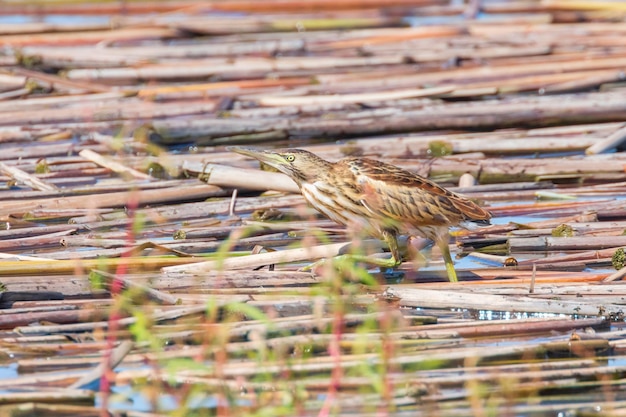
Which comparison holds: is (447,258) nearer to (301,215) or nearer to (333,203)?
(333,203)

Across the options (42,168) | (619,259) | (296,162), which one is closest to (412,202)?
(296,162)

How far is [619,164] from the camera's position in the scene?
8039 millimetres

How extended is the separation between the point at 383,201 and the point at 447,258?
46cm

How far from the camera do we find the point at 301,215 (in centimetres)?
712

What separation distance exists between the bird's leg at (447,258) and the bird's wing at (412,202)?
11 cm

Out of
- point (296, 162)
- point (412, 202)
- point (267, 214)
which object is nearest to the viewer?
point (412, 202)

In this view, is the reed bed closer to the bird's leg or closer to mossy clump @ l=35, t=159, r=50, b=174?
mossy clump @ l=35, t=159, r=50, b=174

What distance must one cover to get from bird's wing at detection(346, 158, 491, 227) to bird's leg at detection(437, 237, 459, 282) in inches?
4.1

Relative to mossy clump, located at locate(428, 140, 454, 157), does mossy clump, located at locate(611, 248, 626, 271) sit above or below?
below

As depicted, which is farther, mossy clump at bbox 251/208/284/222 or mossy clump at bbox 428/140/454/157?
mossy clump at bbox 428/140/454/157

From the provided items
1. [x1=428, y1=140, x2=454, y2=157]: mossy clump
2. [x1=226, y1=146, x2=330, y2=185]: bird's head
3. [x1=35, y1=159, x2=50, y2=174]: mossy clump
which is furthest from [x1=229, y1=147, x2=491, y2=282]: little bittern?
[x1=35, y1=159, x2=50, y2=174]: mossy clump

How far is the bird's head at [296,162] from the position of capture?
672 cm

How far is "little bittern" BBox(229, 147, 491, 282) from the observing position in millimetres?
6438

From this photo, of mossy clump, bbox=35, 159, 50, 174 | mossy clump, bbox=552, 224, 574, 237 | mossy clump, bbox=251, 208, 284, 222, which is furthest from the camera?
mossy clump, bbox=35, 159, 50, 174
